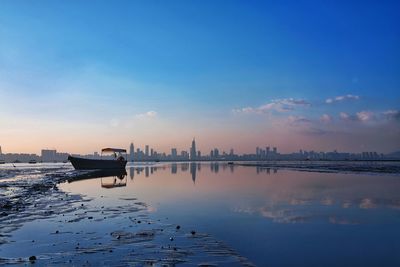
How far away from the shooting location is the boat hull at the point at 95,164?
249 ft

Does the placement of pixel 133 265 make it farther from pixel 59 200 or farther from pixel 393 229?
pixel 59 200

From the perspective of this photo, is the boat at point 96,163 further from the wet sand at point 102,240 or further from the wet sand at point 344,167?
the wet sand at point 102,240

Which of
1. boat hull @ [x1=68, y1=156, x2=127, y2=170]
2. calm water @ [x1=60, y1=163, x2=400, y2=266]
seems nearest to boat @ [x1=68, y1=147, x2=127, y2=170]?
boat hull @ [x1=68, y1=156, x2=127, y2=170]

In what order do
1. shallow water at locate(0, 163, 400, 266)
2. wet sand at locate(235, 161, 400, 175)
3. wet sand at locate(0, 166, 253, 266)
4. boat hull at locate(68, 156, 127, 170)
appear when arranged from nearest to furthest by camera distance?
wet sand at locate(0, 166, 253, 266), shallow water at locate(0, 163, 400, 266), wet sand at locate(235, 161, 400, 175), boat hull at locate(68, 156, 127, 170)

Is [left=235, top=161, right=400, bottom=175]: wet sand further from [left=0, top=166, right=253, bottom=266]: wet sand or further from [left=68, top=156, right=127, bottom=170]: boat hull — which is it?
[left=0, top=166, right=253, bottom=266]: wet sand

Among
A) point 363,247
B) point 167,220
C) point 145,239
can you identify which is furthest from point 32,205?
point 363,247

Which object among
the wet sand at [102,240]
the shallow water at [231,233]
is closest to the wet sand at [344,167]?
the shallow water at [231,233]

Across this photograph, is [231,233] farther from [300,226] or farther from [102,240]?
[102,240]

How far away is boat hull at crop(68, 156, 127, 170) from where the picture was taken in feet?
249

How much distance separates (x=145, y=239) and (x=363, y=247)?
6351 mm

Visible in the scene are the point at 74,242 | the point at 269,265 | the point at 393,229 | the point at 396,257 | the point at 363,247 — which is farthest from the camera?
the point at 393,229

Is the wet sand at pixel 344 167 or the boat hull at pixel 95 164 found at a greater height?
the boat hull at pixel 95 164

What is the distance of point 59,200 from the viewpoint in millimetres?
21922

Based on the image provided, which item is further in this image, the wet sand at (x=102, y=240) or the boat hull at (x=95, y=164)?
the boat hull at (x=95, y=164)
